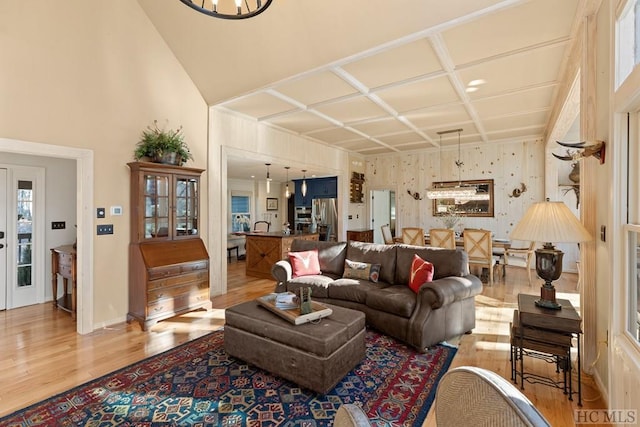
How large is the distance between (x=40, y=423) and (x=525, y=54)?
5.18 meters

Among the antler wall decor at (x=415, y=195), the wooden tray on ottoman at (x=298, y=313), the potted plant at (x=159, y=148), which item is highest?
the potted plant at (x=159, y=148)

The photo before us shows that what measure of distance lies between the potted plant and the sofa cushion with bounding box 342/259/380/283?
→ 104 inches

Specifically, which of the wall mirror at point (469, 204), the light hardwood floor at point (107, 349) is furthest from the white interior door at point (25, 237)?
the wall mirror at point (469, 204)

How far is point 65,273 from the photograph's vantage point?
394cm

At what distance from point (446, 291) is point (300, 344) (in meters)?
1.51

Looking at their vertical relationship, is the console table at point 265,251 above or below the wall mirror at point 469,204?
below

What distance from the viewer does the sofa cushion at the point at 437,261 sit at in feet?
11.1

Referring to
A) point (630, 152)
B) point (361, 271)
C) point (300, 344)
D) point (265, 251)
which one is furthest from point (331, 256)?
point (630, 152)

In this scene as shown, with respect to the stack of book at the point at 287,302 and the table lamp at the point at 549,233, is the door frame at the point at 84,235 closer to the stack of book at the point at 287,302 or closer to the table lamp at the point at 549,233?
the stack of book at the point at 287,302

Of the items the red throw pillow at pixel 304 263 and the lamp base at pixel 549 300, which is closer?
the lamp base at pixel 549 300

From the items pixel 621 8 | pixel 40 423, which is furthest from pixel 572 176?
pixel 40 423

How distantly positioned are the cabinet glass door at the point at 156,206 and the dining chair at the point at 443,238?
444 cm

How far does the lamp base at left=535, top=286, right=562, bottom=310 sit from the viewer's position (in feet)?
7.74

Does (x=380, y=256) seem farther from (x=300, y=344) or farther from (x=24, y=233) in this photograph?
(x=24, y=233)
